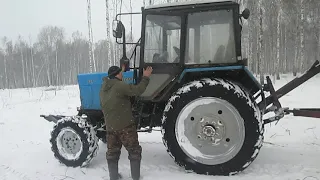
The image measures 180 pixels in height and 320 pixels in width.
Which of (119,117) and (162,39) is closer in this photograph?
(119,117)

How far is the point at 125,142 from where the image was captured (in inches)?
160

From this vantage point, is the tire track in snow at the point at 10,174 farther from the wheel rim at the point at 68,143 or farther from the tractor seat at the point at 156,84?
the tractor seat at the point at 156,84

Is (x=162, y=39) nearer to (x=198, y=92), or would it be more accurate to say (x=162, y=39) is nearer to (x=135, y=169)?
(x=198, y=92)

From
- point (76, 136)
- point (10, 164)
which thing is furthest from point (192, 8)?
point (10, 164)

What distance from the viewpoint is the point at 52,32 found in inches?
2318

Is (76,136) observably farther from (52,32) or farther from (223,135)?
(52,32)

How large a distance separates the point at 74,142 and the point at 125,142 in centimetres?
119

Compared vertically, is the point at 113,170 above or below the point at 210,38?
below

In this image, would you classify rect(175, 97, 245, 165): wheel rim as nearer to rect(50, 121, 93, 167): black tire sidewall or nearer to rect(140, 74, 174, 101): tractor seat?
rect(140, 74, 174, 101): tractor seat

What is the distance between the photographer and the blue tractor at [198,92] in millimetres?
4023

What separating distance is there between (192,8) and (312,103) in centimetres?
849

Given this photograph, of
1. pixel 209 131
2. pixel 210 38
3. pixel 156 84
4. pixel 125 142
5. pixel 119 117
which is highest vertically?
pixel 210 38

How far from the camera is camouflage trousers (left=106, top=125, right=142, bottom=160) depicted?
4047 mm


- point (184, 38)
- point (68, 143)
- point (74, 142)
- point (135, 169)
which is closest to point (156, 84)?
point (184, 38)
